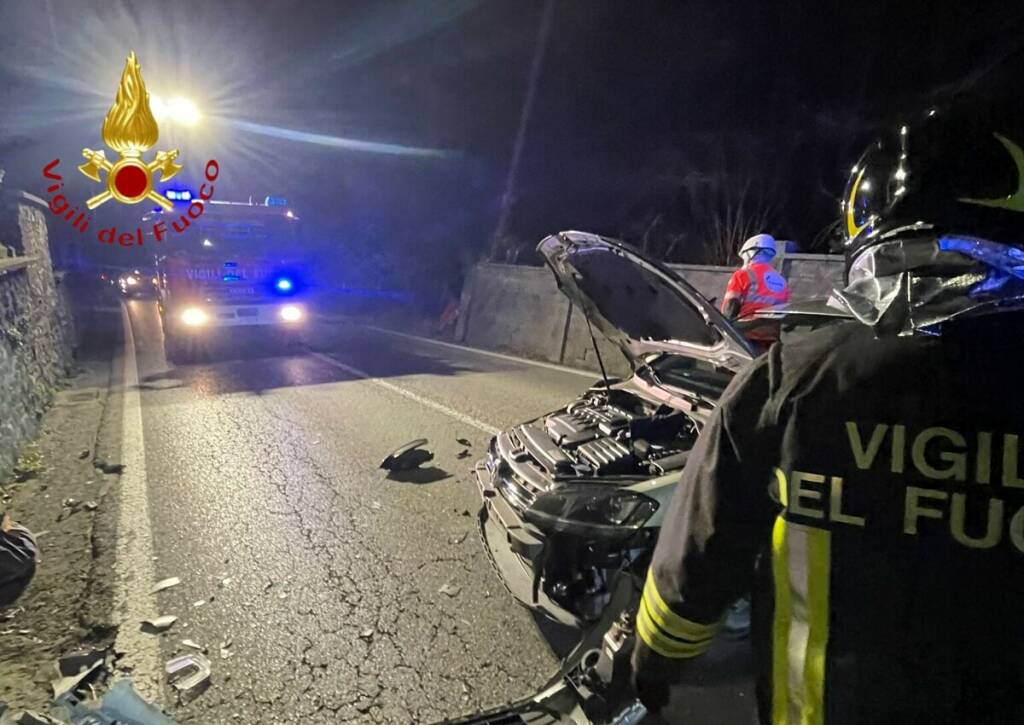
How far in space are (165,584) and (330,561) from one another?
0.87 metres

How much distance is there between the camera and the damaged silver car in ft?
7.82

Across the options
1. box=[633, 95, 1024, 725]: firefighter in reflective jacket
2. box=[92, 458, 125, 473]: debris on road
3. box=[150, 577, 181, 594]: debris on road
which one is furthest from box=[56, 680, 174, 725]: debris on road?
box=[92, 458, 125, 473]: debris on road

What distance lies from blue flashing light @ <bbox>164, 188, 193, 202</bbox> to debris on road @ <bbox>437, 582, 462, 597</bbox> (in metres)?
9.82

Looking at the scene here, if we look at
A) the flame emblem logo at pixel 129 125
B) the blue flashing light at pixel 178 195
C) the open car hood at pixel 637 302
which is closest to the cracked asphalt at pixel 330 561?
the open car hood at pixel 637 302

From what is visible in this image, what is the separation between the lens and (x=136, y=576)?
11.4ft

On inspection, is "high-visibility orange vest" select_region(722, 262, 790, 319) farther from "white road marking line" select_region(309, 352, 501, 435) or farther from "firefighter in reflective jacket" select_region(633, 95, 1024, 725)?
"firefighter in reflective jacket" select_region(633, 95, 1024, 725)

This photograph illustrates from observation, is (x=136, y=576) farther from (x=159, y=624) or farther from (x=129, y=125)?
(x=129, y=125)

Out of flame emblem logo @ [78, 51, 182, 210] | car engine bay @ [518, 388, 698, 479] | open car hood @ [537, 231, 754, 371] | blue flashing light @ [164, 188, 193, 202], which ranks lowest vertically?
car engine bay @ [518, 388, 698, 479]

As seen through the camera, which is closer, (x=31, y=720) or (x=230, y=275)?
(x=31, y=720)

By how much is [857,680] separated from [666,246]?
15518 millimetres

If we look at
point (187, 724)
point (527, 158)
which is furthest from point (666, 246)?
point (187, 724)

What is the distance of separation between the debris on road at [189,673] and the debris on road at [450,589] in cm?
114

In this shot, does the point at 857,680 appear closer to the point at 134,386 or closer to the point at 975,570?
the point at 975,570

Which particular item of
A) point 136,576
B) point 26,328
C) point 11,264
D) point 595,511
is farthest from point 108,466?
point 595,511
